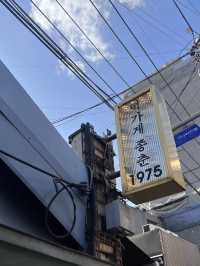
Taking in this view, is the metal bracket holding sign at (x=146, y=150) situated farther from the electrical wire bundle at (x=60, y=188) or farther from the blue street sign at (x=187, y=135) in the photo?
the blue street sign at (x=187, y=135)

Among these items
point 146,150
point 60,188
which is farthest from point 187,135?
point 60,188

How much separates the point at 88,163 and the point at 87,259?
2.30 m

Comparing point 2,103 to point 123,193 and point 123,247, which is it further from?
point 123,247

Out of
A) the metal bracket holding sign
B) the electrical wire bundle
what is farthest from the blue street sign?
the electrical wire bundle

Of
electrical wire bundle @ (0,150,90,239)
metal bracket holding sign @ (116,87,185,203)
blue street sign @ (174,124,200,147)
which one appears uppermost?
blue street sign @ (174,124,200,147)

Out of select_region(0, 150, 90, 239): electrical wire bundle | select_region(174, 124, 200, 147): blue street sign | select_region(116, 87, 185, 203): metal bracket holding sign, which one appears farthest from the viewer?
select_region(174, 124, 200, 147): blue street sign

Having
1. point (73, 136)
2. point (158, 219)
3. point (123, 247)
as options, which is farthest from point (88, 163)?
point (158, 219)

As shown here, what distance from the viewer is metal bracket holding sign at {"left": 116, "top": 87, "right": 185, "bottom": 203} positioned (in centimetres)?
539

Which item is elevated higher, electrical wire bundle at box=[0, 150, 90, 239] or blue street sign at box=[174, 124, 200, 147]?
blue street sign at box=[174, 124, 200, 147]

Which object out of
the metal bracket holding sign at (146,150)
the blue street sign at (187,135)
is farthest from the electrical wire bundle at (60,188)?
the blue street sign at (187,135)

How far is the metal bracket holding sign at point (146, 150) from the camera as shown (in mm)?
5387

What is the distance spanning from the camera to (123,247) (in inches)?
226

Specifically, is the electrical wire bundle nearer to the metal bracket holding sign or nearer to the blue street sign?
the metal bracket holding sign

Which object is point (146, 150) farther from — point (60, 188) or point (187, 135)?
point (187, 135)
